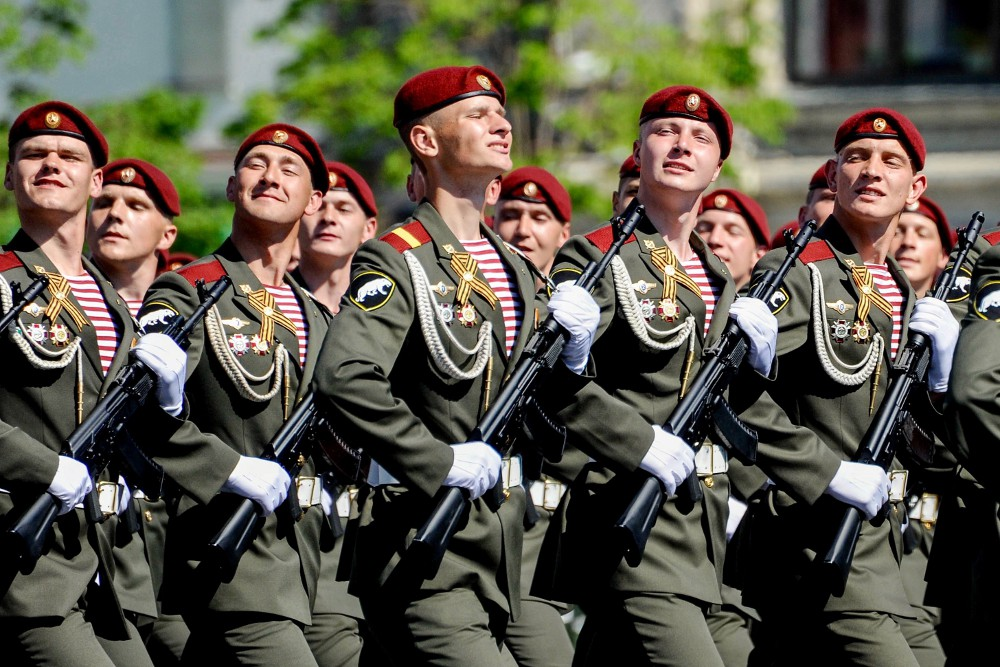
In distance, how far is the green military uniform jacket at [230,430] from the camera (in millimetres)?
5770

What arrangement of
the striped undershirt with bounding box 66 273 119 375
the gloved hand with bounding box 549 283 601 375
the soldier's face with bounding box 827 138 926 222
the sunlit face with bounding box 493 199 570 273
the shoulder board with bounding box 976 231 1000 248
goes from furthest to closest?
1. the sunlit face with bounding box 493 199 570 273
2. the shoulder board with bounding box 976 231 1000 248
3. the soldier's face with bounding box 827 138 926 222
4. the striped undershirt with bounding box 66 273 119 375
5. the gloved hand with bounding box 549 283 601 375

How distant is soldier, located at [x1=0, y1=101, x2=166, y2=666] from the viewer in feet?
18.0

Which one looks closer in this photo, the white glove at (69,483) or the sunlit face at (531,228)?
the white glove at (69,483)

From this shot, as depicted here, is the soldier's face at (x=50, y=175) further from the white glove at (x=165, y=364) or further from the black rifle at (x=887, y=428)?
the black rifle at (x=887, y=428)

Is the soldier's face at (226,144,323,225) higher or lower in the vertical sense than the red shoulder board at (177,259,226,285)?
higher

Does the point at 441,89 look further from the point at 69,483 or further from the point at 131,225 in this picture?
the point at 131,225

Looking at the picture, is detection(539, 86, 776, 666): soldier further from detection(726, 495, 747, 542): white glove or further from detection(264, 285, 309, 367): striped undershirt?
detection(726, 495, 747, 542): white glove

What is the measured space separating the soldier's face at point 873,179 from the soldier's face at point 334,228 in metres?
2.16

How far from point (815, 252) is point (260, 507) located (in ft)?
6.49

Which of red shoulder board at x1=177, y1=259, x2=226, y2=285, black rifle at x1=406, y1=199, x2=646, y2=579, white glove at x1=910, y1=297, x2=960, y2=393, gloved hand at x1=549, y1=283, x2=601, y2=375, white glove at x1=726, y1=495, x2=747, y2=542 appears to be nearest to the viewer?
black rifle at x1=406, y1=199, x2=646, y2=579

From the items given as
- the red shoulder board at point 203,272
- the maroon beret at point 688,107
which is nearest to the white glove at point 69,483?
the red shoulder board at point 203,272

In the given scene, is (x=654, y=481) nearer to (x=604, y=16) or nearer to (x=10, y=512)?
(x=10, y=512)

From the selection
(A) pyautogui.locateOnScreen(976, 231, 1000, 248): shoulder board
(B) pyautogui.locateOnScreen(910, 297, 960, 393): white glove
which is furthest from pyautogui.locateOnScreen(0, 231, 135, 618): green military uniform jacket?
(A) pyautogui.locateOnScreen(976, 231, 1000, 248): shoulder board

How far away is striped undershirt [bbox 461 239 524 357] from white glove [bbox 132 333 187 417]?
927 mm
